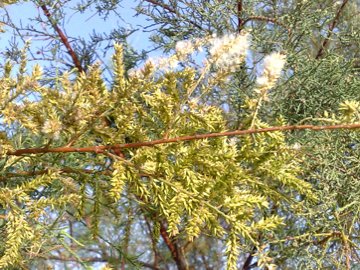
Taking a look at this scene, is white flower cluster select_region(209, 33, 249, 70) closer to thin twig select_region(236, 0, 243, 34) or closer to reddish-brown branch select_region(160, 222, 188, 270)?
thin twig select_region(236, 0, 243, 34)

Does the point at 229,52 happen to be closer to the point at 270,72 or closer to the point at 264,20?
the point at 270,72

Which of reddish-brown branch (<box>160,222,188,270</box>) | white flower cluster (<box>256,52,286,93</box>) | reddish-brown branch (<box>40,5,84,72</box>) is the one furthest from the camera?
reddish-brown branch (<box>160,222,188,270</box>)

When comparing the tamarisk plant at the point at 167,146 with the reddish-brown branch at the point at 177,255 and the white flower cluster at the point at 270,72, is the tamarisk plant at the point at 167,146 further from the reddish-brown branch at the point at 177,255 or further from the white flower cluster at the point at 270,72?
the reddish-brown branch at the point at 177,255

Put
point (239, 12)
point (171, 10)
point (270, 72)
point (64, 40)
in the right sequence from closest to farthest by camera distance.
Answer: point (270, 72) < point (239, 12) < point (171, 10) < point (64, 40)

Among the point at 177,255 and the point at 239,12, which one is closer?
the point at 239,12

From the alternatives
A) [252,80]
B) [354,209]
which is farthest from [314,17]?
[354,209]

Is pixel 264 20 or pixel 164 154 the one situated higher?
pixel 264 20

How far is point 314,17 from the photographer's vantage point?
1.43m

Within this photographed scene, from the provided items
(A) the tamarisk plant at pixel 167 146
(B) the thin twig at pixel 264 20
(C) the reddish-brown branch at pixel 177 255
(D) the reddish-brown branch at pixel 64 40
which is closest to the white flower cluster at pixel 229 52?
(A) the tamarisk plant at pixel 167 146

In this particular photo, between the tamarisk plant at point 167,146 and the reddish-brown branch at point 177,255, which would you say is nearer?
the tamarisk plant at point 167,146

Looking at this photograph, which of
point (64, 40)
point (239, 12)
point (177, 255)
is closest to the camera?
point (239, 12)

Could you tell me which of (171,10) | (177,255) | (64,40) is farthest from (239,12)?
(177,255)

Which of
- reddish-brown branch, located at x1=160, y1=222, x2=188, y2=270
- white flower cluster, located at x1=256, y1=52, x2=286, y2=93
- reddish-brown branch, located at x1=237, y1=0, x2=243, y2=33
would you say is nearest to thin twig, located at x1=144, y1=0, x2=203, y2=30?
reddish-brown branch, located at x1=237, y1=0, x2=243, y2=33

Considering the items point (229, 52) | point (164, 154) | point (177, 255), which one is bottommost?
point (164, 154)
